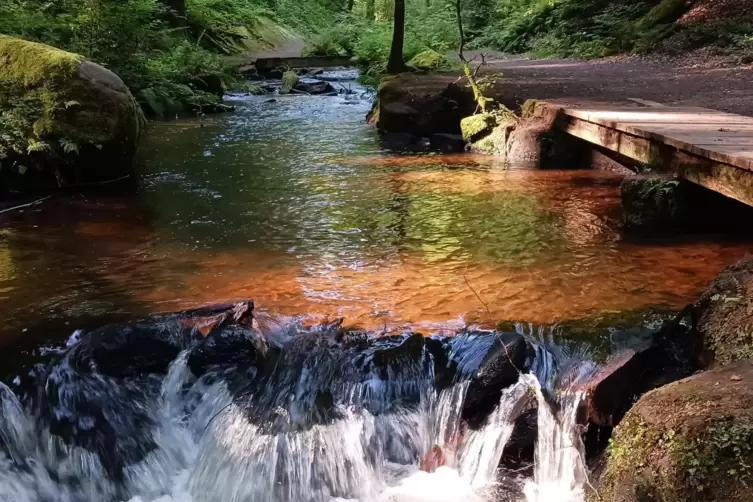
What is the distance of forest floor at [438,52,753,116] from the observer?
10211 millimetres

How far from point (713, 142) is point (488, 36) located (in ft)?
82.2

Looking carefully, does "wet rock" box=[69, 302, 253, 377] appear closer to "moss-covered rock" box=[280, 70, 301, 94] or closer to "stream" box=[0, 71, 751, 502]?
"stream" box=[0, 71, 751, 502]

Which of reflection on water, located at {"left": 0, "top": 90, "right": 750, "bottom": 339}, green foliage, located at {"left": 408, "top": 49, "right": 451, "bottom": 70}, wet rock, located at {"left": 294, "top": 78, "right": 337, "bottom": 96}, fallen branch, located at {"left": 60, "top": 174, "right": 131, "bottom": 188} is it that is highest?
green foliage, located at {"left": 408, "top": 49, "right": 451, "bottom": 70}

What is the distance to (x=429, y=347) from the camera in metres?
4.57

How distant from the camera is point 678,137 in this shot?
6.25 meters

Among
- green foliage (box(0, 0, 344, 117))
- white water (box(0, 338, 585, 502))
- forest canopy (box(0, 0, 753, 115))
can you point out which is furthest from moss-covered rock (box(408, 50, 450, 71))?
white water (box(0, 338, 585, 502))

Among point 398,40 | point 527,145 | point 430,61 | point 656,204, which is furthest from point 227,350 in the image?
point 430,61

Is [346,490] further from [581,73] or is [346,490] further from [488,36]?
[488,36]

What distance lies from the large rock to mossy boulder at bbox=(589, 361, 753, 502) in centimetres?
960

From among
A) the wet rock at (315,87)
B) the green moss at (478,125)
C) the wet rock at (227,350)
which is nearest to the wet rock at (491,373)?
the wet rock at (227,350)

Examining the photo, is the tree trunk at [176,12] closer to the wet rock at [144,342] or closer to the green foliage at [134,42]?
the green foliage at [134,42]

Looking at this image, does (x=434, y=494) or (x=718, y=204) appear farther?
(x=718, y=204)

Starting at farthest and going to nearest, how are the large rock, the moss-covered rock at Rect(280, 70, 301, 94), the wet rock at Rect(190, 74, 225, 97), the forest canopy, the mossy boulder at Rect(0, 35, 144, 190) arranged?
the moss-covered rock at Rect(280, 70, 301, 94)
the wet rock at Rect(190, 74, 225, 97)
the forest canopy
the large rock
the mossy boulder at Rect(0, 35, 144, 190)

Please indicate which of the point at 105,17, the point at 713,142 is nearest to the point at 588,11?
the point at 105,17
